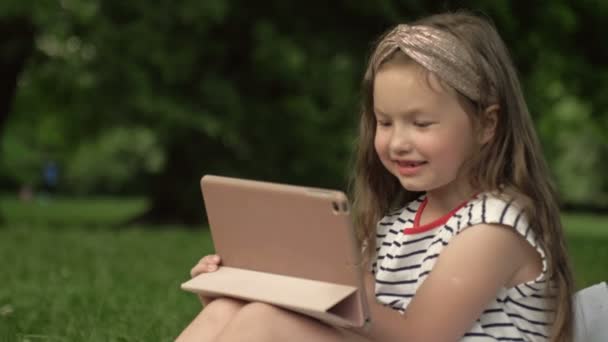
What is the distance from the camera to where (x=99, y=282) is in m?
5.47

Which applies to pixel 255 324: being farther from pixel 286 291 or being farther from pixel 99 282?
pixel 99 282

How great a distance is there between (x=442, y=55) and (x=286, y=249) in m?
0.64

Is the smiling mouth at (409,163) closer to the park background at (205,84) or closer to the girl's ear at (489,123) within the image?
the girl's ear at (489,123)

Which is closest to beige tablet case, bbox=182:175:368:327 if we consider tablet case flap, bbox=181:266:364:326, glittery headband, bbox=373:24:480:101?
tablet case flap, bbox=181:266:364:326

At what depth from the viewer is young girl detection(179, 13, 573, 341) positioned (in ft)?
7.50

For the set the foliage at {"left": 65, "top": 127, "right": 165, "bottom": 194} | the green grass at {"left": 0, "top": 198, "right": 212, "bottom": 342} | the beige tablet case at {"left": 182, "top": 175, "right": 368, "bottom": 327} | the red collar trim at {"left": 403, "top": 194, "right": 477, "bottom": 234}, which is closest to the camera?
the beige tablet case at {"left": 182, "top": 175, "right": 368, "bottom": 327}

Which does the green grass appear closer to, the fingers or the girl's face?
the fingers

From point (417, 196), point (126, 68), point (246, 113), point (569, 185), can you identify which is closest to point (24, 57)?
point (126, 68)

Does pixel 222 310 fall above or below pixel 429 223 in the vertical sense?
below

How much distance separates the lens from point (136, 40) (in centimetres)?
1060

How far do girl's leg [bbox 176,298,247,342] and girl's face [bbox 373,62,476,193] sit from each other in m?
0.57

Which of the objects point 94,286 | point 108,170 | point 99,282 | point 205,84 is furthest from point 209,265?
point 108,170

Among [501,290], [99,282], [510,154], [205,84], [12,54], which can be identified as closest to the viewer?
[501,290]

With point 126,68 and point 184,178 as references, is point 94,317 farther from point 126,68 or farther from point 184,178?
point 184,178
